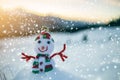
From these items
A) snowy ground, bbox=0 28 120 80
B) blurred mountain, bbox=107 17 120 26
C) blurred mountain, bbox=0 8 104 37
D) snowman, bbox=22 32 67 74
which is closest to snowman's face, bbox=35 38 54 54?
snowman, bbox=22 32 67 74

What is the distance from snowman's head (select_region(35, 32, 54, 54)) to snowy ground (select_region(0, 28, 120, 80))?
12.4 inches

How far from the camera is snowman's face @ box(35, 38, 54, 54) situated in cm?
494

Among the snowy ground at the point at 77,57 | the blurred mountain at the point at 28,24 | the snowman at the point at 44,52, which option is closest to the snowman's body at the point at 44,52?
the snowman at the point at 44,52

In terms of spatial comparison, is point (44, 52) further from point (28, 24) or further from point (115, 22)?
point (115, 22)

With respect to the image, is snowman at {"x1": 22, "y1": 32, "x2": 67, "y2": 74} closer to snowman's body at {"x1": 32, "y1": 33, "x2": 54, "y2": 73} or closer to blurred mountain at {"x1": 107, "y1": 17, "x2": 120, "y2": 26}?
snowman's body at {"x1": 32, "y1": 33, "x2": 54, "y2": 73}

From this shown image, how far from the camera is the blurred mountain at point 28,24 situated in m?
6.19

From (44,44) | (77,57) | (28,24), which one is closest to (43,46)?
(44,44)

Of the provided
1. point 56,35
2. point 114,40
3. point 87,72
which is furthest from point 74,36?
point 87,72

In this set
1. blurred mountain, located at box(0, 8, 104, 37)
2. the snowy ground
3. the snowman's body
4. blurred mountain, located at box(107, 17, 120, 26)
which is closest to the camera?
the snowy ground

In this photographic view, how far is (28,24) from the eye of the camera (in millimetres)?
6410

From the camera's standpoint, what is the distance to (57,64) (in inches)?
201

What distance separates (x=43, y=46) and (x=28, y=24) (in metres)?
1.58

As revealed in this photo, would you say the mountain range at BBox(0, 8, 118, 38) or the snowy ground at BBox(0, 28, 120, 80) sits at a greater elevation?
the mountain range at BBox(0, 8, 118, 38)

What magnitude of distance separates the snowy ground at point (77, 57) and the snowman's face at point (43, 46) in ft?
1.03
